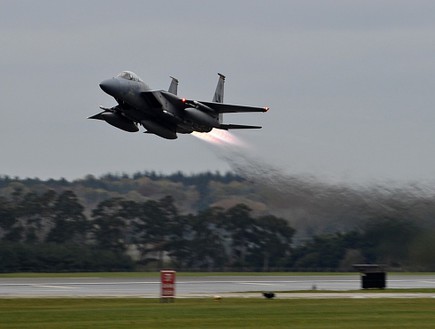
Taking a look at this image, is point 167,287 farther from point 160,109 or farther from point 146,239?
point 146,239

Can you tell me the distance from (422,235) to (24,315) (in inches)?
874

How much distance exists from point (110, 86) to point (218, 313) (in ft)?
62.4

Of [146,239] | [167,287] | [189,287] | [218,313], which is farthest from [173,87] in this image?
[146,239]

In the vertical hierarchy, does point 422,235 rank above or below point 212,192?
below

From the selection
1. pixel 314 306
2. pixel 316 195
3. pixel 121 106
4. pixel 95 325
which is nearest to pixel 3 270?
pixel 121 106

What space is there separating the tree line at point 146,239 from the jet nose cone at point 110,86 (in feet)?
63.0

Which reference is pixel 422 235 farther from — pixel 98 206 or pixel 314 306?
pixel 98 206

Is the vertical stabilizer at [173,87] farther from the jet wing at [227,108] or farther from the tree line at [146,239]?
the tree line at [146,239]

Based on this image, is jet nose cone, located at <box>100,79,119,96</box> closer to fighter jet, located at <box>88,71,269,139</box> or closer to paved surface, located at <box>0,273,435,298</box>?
fighter jet, located at <box>88,71,269,139</box>

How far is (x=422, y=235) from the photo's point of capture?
157ft

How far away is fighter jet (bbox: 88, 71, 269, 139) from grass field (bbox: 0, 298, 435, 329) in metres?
13.6

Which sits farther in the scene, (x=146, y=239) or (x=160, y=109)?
(x=146, y=239)

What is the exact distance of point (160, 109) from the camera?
162 feet

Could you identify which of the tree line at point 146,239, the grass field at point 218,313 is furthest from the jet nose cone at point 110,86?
the tree line at point 146,239
